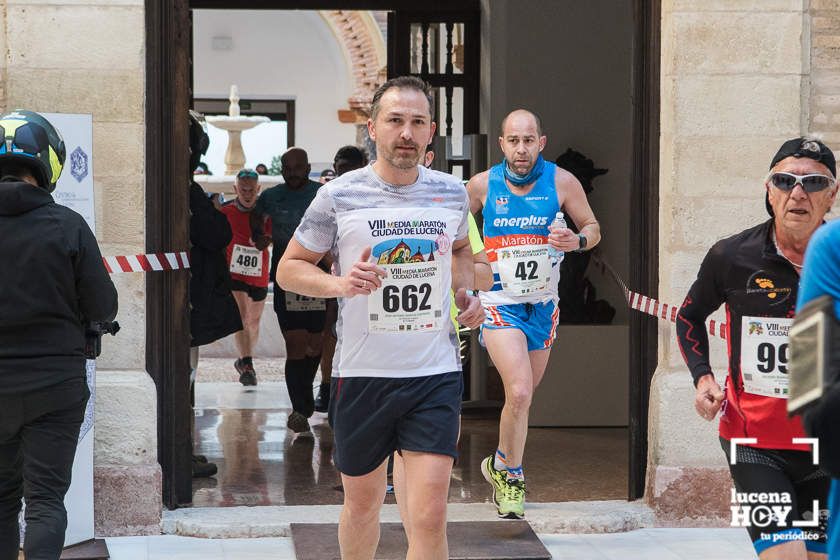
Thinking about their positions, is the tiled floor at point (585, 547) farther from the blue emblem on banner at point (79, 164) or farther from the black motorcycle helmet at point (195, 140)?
the black motorcycle helmet at point (195, 140)

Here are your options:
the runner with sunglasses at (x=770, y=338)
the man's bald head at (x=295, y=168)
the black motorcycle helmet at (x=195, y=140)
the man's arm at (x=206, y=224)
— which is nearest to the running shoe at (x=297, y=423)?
the man's bald head at (x=295, y=168)

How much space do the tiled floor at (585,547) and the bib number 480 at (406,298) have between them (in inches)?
81.3

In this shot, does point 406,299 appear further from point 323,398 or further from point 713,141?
point 323,398

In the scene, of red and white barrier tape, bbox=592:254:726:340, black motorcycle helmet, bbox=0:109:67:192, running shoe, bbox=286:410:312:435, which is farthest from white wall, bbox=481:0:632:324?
black motorcycle helmet, bbox=0:109:67:192

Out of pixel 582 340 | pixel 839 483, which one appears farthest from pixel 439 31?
pixel 839 483

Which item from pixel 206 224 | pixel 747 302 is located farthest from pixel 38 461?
pixel 206 224

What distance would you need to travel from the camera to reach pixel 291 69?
88.3 feet

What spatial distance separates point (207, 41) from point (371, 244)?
22.8 m

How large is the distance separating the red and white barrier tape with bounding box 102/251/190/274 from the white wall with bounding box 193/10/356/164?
66.1ft

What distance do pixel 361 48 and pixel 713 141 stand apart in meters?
19.4

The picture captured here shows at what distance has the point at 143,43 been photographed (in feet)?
21.1

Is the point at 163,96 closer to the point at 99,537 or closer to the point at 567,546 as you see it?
the point at 99,537

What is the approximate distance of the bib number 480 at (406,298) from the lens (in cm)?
445

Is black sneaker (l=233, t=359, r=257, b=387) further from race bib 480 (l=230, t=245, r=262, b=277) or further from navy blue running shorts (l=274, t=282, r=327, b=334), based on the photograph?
navy blue running shorts (l=274, t=282, r=327, b=334)
